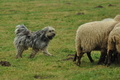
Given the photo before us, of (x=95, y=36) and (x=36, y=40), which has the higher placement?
(x=95, y=36)

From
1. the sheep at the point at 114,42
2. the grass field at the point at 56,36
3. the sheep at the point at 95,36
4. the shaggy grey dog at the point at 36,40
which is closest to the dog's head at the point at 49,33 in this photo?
the shaggy grey dog at the point at 36,40

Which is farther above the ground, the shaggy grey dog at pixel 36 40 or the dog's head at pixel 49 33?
the dog's head at pixel 49 33

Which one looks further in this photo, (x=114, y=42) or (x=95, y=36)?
(x=95, y=36)

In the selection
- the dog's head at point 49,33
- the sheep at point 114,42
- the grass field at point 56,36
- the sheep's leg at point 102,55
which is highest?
the sheep at point 114,42

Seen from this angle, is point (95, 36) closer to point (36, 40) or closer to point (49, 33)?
point (49, 33)

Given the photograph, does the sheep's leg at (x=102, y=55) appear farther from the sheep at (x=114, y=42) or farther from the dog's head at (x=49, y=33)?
the dog's head at (x=49, y=33)

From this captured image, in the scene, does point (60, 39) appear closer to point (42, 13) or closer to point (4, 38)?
point (4, 38)

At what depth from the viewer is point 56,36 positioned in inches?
924

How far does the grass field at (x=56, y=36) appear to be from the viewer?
11117mm

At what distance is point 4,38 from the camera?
23.2 m

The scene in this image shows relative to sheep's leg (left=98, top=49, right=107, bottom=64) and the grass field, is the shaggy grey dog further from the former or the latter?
sheep's leg (left=98, top=49, right=107, bottom=64)

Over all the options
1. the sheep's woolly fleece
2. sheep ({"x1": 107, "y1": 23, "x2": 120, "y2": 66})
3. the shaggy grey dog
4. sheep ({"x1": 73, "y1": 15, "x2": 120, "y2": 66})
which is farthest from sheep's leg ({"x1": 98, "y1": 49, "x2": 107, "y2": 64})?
the shaggy grey dog

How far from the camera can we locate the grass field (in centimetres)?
1112

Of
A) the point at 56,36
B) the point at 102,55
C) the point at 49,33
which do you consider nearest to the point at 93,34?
the point at 102,55
